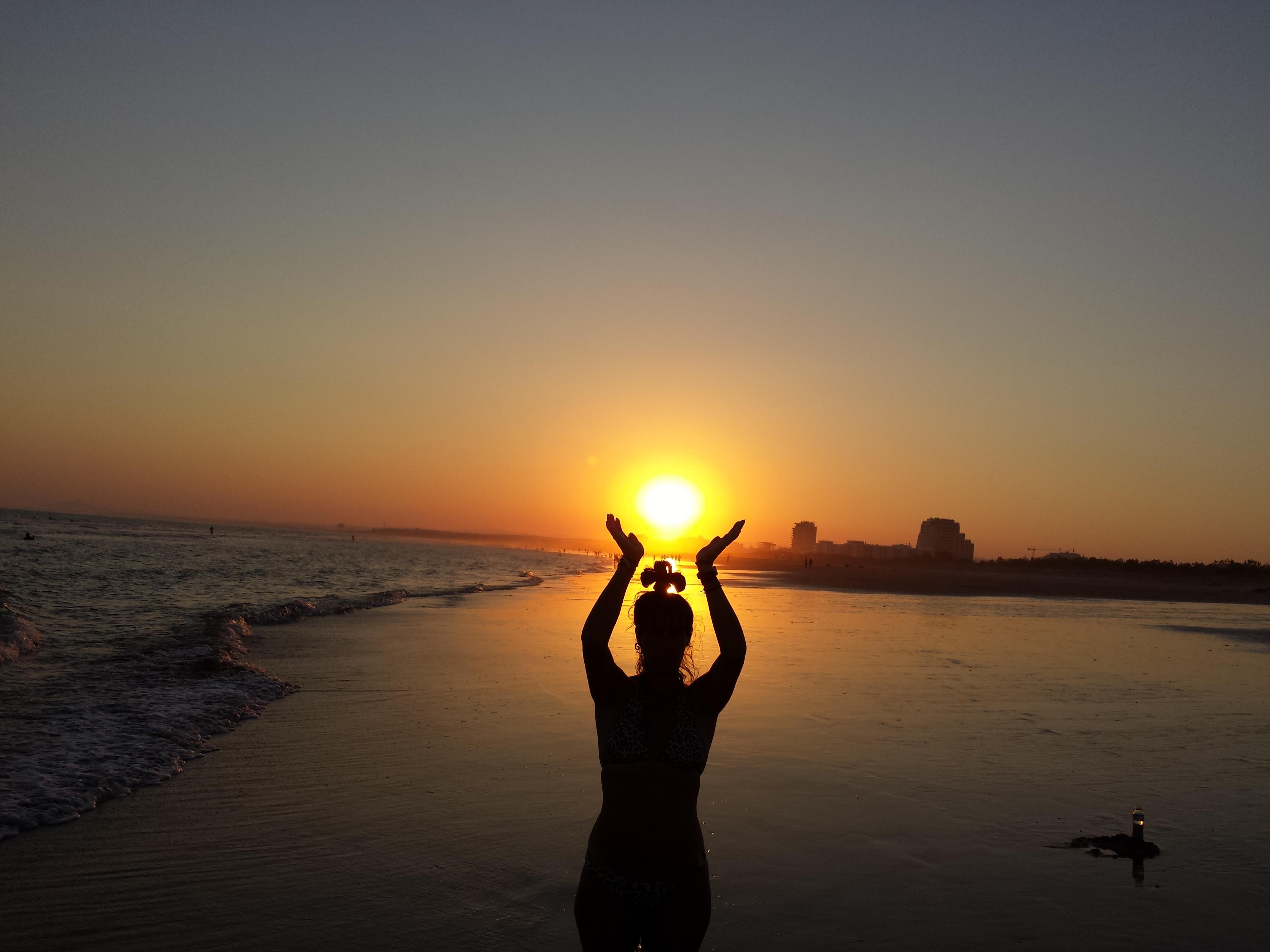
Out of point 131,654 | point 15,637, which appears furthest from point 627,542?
point 15,637

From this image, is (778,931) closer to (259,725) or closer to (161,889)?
(161,889)

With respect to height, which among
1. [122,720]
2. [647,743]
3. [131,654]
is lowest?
[131,654]

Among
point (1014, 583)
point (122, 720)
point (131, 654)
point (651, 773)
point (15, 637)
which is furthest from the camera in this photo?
point (1014, 583)

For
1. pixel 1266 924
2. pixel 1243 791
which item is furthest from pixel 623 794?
pixel 1243 791

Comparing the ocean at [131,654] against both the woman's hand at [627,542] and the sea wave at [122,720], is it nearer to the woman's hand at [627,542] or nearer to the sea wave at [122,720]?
Result: the sea wave at [122,720]

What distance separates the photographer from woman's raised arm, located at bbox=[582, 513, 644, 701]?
10.3 ft

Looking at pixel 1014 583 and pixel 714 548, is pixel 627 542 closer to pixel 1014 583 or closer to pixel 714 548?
pixel 714 548

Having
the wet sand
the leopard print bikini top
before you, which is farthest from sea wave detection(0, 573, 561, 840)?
the leopard print bikini top

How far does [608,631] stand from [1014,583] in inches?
2566

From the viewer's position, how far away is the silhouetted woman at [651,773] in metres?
3.02

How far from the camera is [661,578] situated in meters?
3.18

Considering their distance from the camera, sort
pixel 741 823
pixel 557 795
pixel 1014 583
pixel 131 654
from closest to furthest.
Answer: pixel 741 823
pixel 557 795
pixel 131 654
pixel 1014 583

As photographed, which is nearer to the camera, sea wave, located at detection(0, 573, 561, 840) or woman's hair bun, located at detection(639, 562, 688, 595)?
woman's hair bun, located at detection(639, 562, 688, 595)

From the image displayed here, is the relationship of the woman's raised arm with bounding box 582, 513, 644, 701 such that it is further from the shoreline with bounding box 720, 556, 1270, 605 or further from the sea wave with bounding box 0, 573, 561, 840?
the shoreline with bounding box 720, 556, 1270, 605
